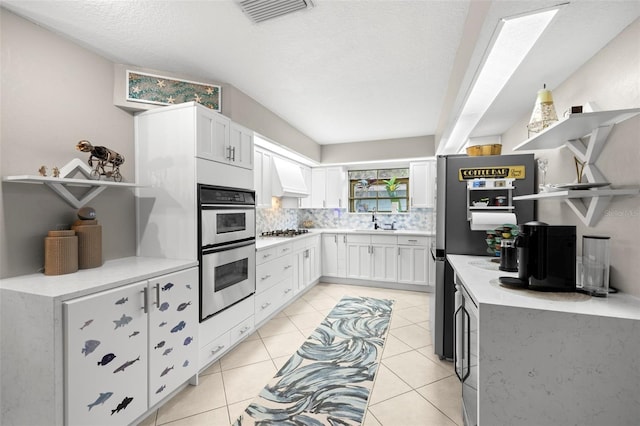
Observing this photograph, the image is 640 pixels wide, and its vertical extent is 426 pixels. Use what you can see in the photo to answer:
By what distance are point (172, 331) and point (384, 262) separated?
11.5 feet

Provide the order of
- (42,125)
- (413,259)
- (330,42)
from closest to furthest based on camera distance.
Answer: (42,125) < (330,42) < (413,259)

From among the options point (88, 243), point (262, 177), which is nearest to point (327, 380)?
point (88, 243)

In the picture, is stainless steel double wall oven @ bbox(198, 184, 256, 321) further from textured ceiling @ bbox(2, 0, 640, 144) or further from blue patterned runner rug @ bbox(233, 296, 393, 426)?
textured ceiling @ bbox(2, 0, 640, 144)

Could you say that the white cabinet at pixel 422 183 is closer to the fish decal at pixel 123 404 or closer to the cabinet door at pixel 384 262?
the cabinet door at pixel 384 262

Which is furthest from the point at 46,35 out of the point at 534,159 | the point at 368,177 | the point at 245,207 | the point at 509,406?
the point at 368,177

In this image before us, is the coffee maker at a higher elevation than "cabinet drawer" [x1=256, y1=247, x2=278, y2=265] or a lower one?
higher

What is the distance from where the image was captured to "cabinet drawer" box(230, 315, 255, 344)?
8.73 ft

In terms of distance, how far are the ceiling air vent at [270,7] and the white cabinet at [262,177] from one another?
2.08 metres

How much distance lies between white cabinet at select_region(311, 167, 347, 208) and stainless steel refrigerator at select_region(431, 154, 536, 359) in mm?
2879

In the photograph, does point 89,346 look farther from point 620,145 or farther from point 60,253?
point 620,145

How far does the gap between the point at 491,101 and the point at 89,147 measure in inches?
124

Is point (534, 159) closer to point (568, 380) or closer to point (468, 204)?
point (468, 204)

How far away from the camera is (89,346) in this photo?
146 centimetres

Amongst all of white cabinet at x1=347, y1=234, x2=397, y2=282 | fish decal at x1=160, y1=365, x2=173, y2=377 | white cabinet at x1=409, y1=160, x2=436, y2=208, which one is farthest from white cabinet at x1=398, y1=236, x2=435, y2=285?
fish decal at x1=160, y1=365, x2=173, y2=377
